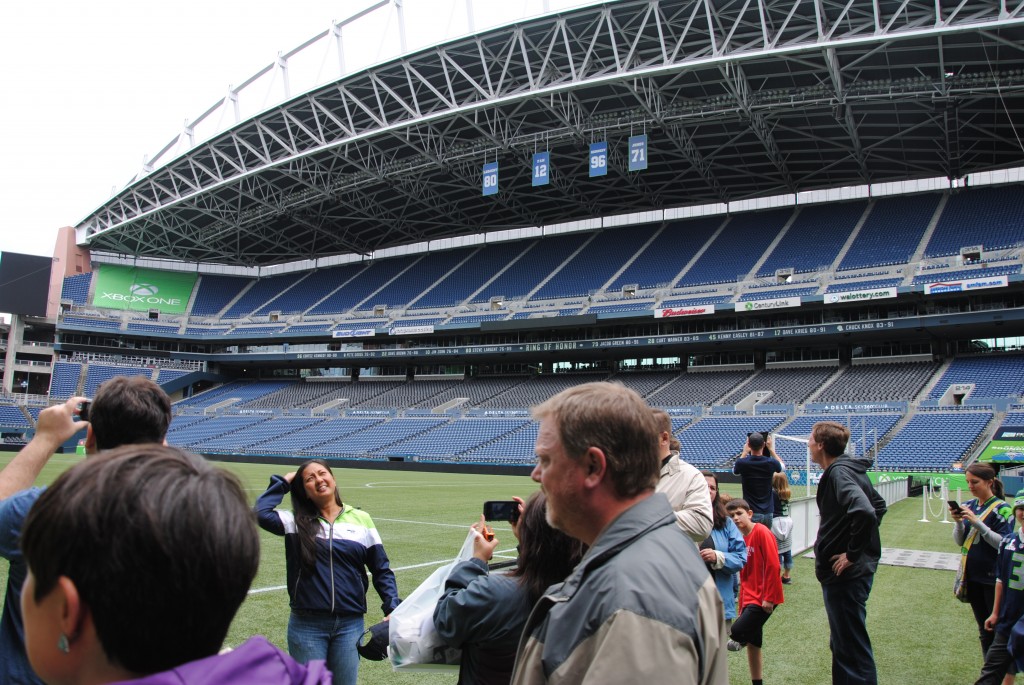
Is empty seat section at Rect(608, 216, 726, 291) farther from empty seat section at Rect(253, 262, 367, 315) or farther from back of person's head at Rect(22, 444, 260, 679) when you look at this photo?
Answer: back of person's head at Rect(22, 444, 260, 679)

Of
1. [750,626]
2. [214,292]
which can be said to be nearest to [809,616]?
[750,626]

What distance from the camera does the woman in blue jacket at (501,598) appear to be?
9.54 ft

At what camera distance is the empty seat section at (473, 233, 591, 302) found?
54.4 m

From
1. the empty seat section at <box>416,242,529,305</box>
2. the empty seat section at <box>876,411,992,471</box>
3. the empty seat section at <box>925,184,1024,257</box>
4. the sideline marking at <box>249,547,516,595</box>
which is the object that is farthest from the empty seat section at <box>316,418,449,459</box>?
the empty seat section at <box>925,184,1024,257</box>

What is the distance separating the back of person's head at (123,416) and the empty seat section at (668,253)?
154ft

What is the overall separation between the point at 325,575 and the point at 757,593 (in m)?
3.97

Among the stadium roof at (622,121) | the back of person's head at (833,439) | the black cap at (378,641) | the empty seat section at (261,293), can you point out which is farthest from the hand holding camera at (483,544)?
the empty seat section at (261,293)

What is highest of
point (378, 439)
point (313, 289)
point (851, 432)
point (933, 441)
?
point (313, 289)

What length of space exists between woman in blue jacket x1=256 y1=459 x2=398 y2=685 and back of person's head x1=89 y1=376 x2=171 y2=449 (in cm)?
150

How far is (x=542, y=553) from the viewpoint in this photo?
298 cm

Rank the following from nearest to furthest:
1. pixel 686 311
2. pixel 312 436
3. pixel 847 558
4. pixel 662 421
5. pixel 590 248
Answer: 1. pixel 662 421
2. pixel 847 558
3. pixel 686 311
4. pixel 312 436
5. pixel 590 248

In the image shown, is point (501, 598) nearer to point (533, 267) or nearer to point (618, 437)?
point (618, 437)

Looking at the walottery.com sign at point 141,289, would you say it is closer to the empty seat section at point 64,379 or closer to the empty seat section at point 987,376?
the empty seat section at point 64,379

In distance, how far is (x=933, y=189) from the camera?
45.6 metres
